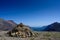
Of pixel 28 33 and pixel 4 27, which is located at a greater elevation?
pixel 4 27

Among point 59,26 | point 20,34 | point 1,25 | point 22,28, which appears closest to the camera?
point 20,34

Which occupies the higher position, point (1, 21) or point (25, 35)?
point (1, 21)

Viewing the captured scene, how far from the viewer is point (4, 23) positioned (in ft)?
144

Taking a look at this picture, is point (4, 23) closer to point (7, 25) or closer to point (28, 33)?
point (7, 25)

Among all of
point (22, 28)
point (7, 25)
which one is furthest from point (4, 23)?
point (22, 28)

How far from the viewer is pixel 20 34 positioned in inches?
767

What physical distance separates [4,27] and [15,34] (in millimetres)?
22912

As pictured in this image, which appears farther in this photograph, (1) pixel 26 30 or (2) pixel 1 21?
(2) pixel 1 21

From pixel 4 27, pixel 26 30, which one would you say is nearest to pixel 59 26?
pixel 4 27

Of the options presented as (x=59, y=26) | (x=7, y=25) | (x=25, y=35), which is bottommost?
(x=25, y=35)

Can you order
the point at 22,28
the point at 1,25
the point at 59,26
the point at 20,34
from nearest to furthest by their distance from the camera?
the point at 20,34, the point at 22,28, the point at 59,26, the point at 1,25

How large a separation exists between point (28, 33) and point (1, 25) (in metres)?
22.8

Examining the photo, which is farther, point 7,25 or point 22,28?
point 7,25

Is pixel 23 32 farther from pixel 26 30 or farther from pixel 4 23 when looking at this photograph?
pixel 4 23
